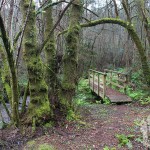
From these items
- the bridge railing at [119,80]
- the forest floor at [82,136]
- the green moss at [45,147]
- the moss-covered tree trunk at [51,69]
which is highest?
the moss-covered tree trunk at [51,69]

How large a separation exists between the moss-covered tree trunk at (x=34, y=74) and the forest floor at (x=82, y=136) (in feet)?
1.25

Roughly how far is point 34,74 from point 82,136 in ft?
6.31

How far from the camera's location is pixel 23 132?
18.2 ft

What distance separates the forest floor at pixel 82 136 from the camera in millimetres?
4950

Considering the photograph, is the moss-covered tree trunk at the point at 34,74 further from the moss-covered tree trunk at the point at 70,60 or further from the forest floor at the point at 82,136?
the moss-covered tree trunk at the point at 70,60

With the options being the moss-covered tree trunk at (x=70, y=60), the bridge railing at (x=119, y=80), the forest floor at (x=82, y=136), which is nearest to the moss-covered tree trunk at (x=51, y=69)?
the moss-covered tree trunk at (x=70, y=60)

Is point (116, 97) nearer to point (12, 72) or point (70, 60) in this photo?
point (70, 60)

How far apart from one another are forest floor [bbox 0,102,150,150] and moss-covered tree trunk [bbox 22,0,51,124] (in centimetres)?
38

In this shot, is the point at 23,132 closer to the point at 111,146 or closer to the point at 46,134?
the point at 46,134

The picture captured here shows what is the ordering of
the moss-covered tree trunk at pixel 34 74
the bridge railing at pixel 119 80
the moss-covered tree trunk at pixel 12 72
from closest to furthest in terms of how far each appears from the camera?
1. the moss-covered tree trunk at pixel 12 72
2. the moss-covered tree trunk at pixel 34 74
3. the bridge railing at pixel 119 80

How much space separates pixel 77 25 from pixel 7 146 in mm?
3955

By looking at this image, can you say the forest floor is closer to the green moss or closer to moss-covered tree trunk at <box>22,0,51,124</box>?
the green moss

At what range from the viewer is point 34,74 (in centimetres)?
579

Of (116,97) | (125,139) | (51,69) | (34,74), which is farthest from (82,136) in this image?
(116,97)
